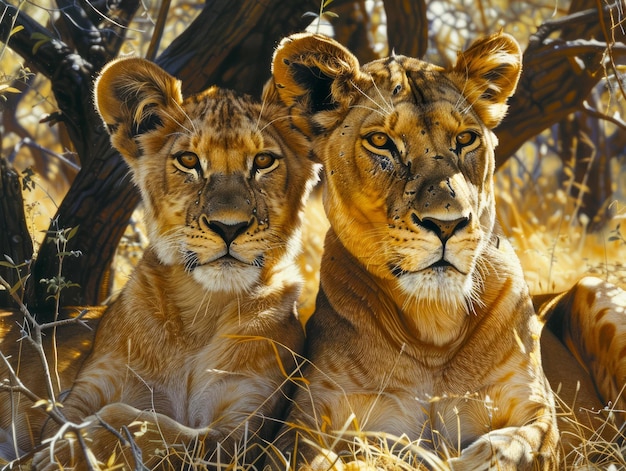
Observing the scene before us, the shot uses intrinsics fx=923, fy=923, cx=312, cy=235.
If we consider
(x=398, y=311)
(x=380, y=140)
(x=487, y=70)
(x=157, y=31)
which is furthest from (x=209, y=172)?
(x=157, y=31)

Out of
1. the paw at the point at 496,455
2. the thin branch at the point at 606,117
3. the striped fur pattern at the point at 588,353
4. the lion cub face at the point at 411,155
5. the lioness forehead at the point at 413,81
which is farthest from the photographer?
the thin branch at the point at 606,117

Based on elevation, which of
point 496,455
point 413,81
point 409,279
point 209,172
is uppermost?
point 413,81

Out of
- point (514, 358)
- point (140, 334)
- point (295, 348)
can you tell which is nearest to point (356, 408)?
point (295, 348)

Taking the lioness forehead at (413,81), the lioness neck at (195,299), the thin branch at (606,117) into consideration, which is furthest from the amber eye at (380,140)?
the thin branch at (606,117)

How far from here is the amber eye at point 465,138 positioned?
10.6 feet

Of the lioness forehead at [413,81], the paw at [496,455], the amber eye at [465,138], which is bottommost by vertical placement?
the paw at [496,455]

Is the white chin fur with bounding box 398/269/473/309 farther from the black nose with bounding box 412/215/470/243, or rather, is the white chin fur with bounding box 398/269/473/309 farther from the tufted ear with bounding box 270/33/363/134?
the tufted ear with bounding box 270/33/363/134

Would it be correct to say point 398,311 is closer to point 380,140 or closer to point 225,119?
point 380,140

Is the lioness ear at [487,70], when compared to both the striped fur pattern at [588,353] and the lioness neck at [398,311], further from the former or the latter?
the striped fur pattern at [588,353]

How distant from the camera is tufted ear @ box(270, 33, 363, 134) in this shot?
10.8ft

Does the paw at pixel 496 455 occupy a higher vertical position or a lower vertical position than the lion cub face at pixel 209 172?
lower

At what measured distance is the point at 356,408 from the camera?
3188mm

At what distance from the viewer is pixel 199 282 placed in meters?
3.28

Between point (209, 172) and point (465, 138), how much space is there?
920mm
